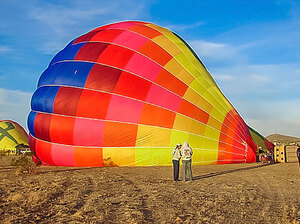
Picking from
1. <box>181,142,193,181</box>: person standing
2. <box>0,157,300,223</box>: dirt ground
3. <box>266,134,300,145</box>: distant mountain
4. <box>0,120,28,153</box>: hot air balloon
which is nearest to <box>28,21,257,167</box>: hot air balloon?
<box>181,142,193,181</box>: person standing

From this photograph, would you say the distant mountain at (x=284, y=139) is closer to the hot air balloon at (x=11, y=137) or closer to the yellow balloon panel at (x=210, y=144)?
the hot air balloon at (x=11, y=137)

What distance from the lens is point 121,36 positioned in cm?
1362

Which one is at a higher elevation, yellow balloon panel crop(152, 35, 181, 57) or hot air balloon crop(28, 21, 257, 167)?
yellow balloon panel crop(152, 35, 181, 57)

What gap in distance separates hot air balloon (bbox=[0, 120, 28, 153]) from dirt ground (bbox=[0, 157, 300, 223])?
2643 centimetres

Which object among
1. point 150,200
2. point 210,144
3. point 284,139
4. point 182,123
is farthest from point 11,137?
point 284,139

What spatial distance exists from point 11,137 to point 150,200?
3086cm

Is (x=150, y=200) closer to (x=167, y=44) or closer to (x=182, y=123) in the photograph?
(x=182, y=123)

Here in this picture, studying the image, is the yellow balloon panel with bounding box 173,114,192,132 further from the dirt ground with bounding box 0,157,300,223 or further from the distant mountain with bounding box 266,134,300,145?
the distant mountain with bounding box 266,134,300,145

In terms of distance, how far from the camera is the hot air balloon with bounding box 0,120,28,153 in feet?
109

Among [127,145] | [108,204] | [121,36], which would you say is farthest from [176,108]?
[108,204]

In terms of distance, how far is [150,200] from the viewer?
6.31m

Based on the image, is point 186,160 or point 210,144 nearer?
point 186,160

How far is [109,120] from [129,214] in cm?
708

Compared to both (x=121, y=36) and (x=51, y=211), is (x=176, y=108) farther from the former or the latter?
(x=51, y=211)
